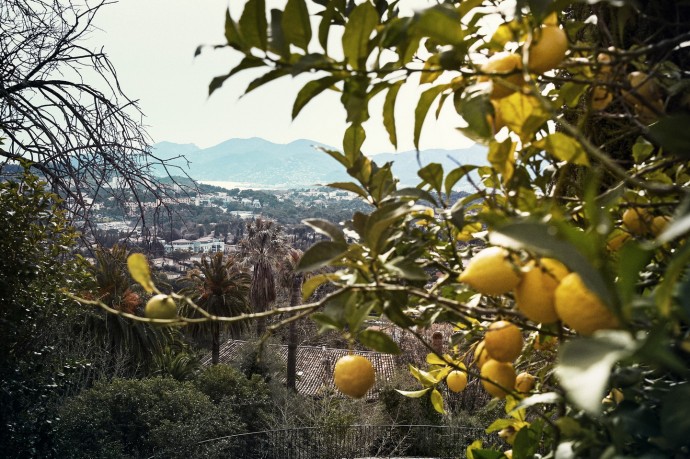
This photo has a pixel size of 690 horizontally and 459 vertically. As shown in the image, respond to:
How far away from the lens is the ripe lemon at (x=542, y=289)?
27 cm

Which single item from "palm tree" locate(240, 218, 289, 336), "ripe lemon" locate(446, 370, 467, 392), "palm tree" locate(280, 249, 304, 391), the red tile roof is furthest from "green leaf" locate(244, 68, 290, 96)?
"palm tree" locate(240, 218, 289, 336)

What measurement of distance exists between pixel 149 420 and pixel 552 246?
827 centimetres

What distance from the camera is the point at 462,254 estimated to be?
53 centimetres

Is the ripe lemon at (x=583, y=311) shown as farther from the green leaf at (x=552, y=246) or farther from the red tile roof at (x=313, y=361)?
the red tile roof at (x=313, y=361)

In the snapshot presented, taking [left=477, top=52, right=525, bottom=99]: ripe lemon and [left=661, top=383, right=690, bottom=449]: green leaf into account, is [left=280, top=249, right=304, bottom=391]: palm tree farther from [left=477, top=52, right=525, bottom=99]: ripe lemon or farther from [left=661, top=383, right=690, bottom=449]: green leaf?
[left=661, top=383, right=690, bottom=449]: green leaf

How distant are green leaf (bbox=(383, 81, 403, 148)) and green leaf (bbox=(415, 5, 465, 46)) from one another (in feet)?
0.32

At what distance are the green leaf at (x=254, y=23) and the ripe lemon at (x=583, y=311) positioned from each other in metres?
0.25

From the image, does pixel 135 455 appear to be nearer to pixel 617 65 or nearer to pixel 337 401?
pixel 337 401

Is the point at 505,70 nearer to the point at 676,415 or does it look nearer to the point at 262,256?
the point at 676,415

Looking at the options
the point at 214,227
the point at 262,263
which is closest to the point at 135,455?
the point at 262,263

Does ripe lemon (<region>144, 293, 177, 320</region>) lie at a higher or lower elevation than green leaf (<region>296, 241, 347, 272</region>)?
lower

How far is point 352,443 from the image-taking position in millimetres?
8398

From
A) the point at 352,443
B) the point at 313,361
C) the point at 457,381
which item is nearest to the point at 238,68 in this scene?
the point at 457,381

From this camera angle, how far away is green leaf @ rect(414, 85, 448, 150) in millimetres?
454
